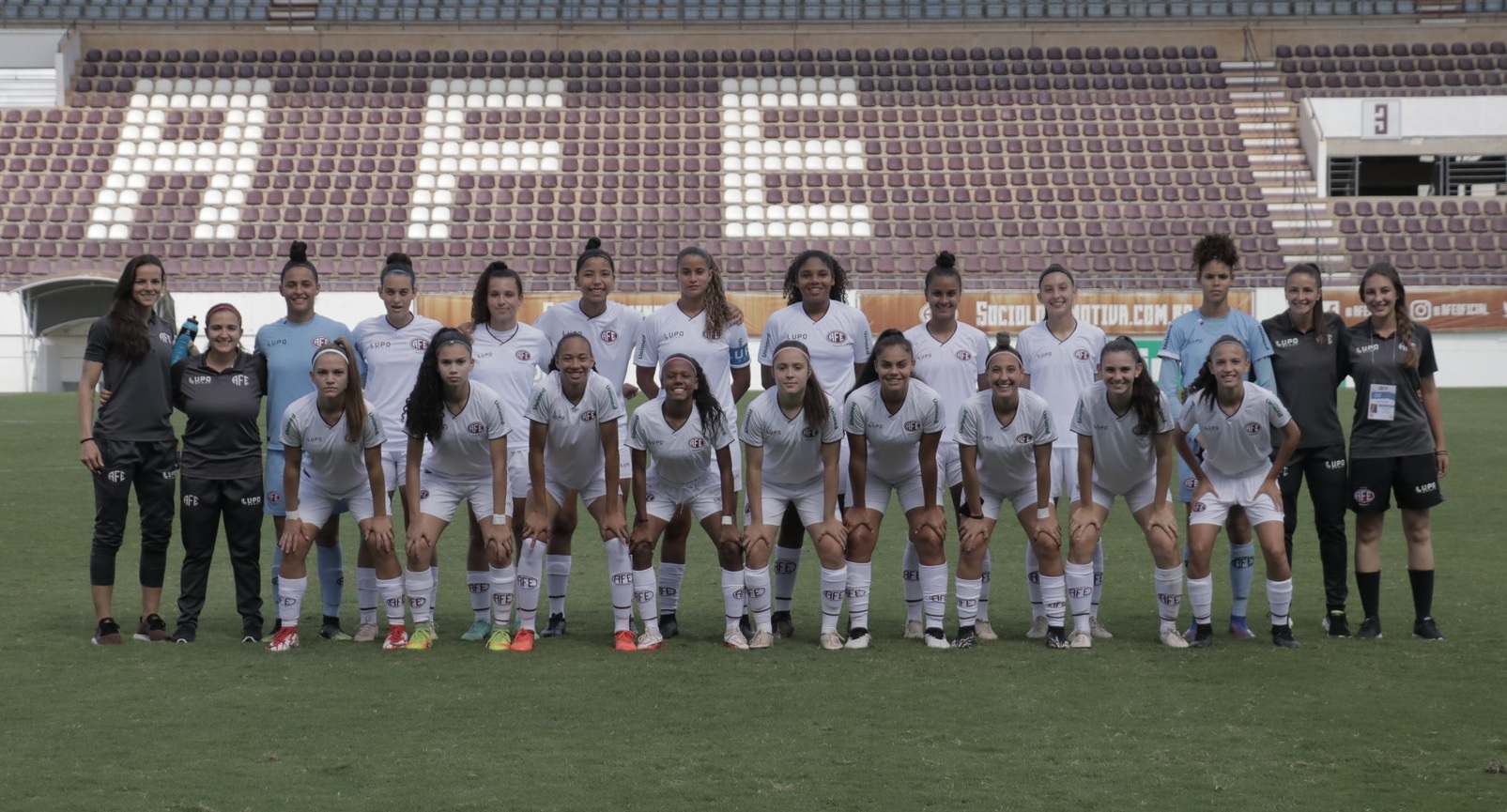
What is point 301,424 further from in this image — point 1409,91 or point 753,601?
point 1409,91

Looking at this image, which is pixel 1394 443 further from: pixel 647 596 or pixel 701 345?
pixel 647 596

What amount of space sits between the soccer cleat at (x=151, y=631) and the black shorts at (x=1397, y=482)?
18.8 ft

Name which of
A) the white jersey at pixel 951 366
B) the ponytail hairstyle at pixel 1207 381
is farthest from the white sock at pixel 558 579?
the ponytail hairstyle at pixel 1207 381

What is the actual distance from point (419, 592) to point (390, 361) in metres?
1.21

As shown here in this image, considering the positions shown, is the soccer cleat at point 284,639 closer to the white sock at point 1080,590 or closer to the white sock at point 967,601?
the white sock at point 967,601

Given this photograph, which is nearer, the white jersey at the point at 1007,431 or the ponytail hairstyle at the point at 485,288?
the white jersey at the point at 1007,431

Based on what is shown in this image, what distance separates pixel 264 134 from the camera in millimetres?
35625

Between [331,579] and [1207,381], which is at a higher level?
[1207,381]

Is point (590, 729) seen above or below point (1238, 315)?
below

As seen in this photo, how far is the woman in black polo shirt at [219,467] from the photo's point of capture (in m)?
7.52

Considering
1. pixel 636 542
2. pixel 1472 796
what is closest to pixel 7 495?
pixel 636 542

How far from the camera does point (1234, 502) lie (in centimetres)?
744

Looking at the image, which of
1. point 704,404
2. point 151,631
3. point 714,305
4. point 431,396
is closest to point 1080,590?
point 704,404

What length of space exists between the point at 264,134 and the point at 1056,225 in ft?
58.0
